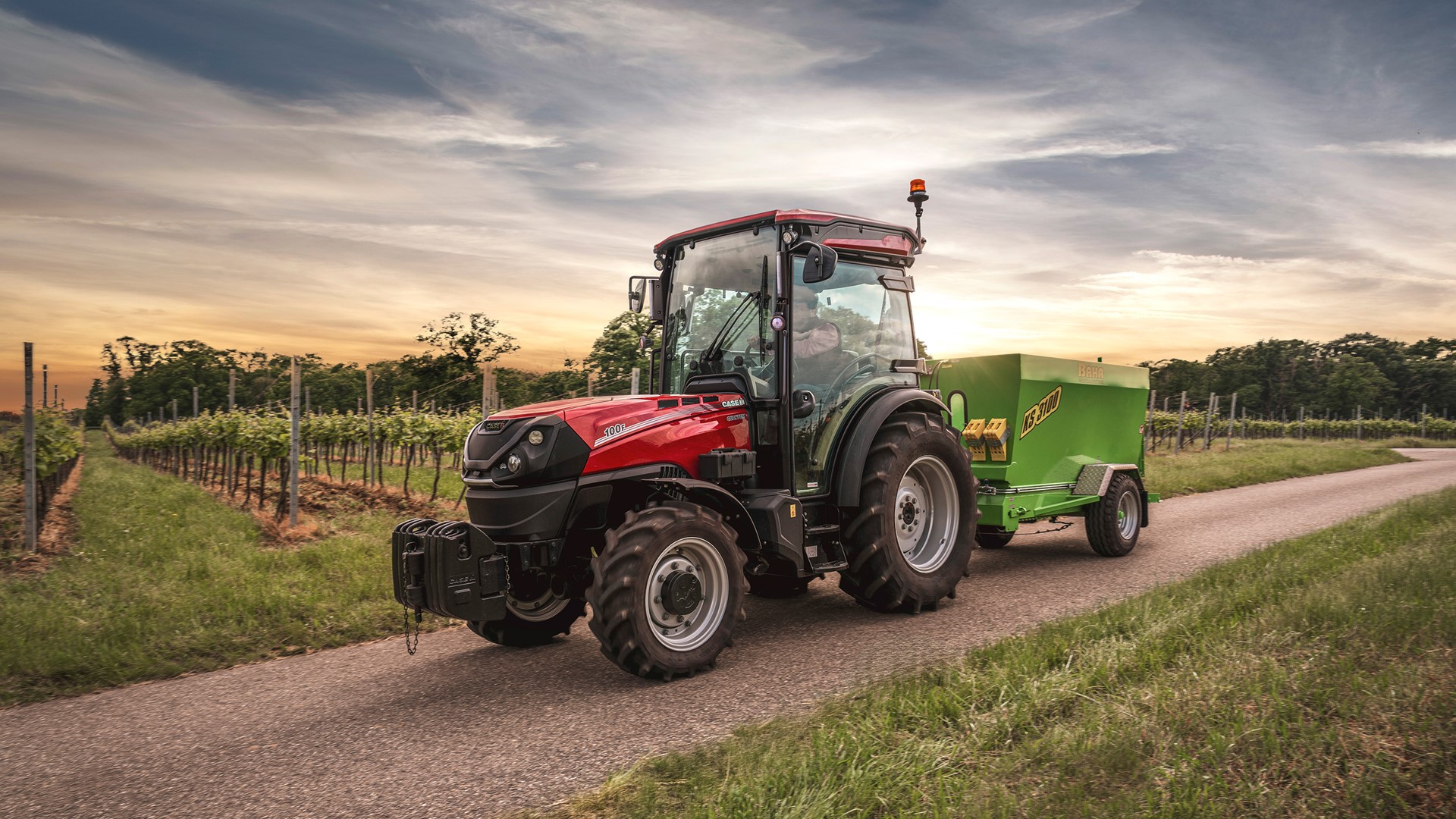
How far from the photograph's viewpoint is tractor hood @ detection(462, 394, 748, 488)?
487 cm

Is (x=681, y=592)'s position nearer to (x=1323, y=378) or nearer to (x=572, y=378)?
(x=572, y=378)

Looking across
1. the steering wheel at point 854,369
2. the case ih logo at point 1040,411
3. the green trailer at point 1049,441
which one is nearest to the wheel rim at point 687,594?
the steering wheel at point 854,369

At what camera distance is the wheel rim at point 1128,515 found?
348 inches

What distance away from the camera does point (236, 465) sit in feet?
59.4

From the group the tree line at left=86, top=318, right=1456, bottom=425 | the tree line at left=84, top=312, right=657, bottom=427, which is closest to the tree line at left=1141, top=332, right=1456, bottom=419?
the tree line at left=86, top=318, right=1456, bottom=425

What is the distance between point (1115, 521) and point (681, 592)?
543 centimetres

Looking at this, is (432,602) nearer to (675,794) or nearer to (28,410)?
(675,794)

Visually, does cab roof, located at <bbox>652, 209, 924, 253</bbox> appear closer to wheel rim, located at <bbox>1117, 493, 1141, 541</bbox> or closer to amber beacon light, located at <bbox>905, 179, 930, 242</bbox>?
amber beacon light, located at <bbox>905, 179, 930, 242</bbox>

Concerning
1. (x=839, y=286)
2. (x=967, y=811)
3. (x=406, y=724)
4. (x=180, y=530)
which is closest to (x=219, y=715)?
(x=406, y=724)

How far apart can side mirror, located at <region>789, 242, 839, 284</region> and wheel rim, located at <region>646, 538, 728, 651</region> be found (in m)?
1.70

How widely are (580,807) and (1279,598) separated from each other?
Result: 462 centimetres

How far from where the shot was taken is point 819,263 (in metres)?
5.30

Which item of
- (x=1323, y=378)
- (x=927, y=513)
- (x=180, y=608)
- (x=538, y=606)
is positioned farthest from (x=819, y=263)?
(x=1323, y=378)

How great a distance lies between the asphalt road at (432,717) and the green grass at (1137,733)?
0.49 m
